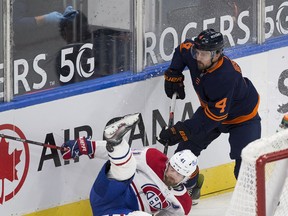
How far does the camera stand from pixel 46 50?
22.4 ft

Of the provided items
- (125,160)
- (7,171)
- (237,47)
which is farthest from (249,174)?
(237,47)

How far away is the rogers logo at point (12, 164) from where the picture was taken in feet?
21.8

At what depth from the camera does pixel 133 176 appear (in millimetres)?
6371

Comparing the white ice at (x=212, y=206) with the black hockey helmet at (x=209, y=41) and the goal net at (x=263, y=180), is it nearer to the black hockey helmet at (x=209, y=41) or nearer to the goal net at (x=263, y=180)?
the black hockey helmet at (x=209, y=41)

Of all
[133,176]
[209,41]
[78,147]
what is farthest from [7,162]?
[209,41]

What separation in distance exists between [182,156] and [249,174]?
5.50 feet

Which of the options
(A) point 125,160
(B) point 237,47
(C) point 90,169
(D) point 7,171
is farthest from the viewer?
(B) point 237,47

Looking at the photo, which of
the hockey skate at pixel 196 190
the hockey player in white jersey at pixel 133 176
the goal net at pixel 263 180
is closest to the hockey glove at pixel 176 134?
the hockey player in white jersey at pixel 133 176

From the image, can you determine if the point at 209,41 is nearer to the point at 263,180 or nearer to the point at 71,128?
the point at 71,128

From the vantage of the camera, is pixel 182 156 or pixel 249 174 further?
pixel 182 156

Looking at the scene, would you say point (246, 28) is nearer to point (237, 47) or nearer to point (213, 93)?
point (237, 47)

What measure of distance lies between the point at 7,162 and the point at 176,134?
98 centimetres

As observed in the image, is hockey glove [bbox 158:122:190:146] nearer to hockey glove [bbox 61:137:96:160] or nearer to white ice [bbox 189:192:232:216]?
hockey glove [bbox 61:137:96:160]

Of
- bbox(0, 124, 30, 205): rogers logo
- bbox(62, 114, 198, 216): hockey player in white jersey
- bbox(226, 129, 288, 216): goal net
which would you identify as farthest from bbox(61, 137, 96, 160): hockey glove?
bbox(226, 129, 288, 216): goal net
